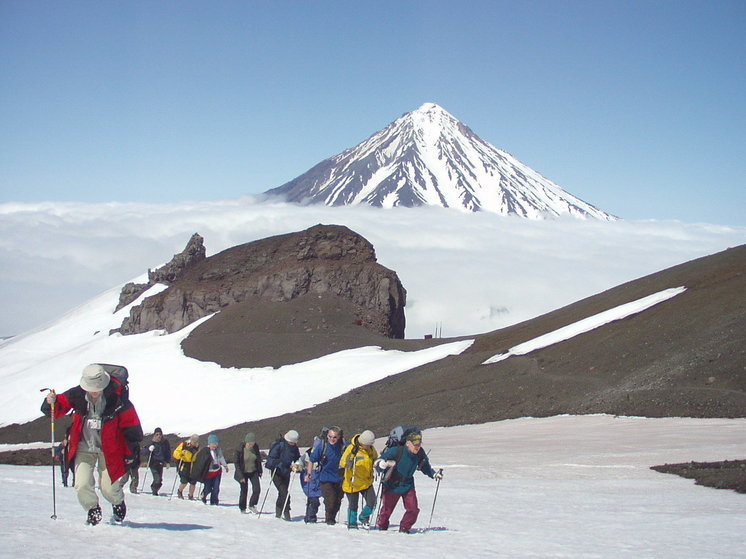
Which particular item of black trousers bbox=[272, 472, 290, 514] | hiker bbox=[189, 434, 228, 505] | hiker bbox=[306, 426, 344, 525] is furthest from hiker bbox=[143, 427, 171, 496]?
hiker bbox=[306, 426, 344, 525]

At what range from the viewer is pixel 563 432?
107 ft

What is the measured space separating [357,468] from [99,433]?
4355mm

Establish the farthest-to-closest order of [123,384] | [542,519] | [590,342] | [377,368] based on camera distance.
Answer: [377,368], [590,342], [542,519], [123,384]

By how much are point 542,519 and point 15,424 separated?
55.6 meters

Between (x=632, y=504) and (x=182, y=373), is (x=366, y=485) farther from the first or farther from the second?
(x=182, y=373)

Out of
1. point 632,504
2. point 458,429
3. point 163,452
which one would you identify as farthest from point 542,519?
point 458,429

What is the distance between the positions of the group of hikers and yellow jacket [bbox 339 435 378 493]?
0.05 ft

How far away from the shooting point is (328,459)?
13570 millimetres

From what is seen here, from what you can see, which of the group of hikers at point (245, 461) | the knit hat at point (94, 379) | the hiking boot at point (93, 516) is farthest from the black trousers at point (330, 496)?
the knit hat at point (94, 379)

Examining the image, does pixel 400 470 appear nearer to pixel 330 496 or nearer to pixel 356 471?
pixel 356 471

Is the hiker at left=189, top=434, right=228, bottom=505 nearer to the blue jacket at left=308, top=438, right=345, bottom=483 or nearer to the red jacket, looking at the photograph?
the blue jacket at left=308, top=438, right=345, bottom=483

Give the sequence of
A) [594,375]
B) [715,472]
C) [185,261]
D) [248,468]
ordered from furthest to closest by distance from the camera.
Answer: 1. [185,261]
2. [594,375]
3. [715,472]
4. [248,468]

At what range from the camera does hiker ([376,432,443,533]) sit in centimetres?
1239

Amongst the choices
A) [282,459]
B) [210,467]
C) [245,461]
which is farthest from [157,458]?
[282,459]
